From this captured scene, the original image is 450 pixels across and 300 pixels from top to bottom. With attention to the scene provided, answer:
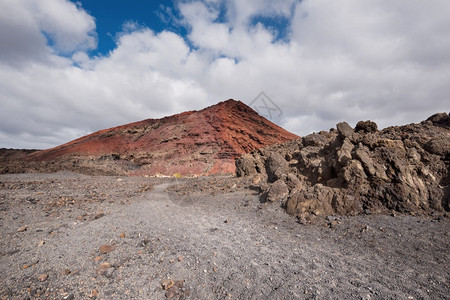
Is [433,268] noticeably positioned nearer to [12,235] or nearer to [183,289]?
[183,289]

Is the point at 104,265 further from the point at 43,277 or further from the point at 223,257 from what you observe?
the point at 223,257

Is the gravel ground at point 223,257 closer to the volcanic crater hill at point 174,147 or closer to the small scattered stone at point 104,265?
the small scattered stone at point 104,265

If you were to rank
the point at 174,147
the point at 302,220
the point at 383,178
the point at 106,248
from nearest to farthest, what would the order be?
the point at 106,248 → the point at 302,220 → the point at 383,178 → the point at 174,147

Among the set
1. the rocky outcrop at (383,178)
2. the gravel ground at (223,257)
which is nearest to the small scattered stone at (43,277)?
the gravel ground at (223,257)

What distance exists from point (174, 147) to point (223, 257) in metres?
28.2

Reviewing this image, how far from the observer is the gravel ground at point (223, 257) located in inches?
107

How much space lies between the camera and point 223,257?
11.8ft

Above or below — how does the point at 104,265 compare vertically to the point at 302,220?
below

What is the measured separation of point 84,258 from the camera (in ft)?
11.9

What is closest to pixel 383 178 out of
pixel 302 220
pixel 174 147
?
pixel 302 220

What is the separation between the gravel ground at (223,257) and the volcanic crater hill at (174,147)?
2148 centimetres

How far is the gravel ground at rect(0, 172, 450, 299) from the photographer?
2.71 meters

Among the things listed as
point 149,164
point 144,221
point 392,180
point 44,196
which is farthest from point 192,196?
point 149,164

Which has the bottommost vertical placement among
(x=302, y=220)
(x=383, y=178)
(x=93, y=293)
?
(x=93, y=293)
